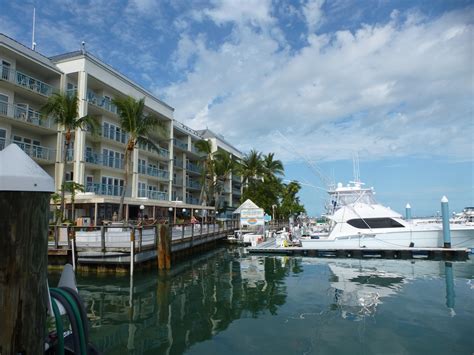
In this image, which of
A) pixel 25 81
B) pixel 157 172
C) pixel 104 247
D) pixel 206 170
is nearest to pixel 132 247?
pixel 104 247

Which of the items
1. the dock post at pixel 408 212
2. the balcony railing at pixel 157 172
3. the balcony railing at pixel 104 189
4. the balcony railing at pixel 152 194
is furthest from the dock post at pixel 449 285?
the balcony railing at pixel 157 172

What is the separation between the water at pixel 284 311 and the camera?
8477 mm

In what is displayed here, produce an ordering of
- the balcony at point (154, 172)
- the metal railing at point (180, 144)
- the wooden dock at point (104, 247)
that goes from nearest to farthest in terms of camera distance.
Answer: the wooden dock at point (104, 247) < the balcony at point (154, 172) < the metal railing at point (180, 144)

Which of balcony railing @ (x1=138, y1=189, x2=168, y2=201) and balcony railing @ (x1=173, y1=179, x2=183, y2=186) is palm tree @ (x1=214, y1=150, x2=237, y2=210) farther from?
balcony railing @ (x1=138, y1=189, x2=168, y2=201)

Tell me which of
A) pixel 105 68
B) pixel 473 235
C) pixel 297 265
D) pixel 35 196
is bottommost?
pixel 297 265

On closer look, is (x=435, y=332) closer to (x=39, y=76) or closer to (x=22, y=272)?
(x=22, y=272)

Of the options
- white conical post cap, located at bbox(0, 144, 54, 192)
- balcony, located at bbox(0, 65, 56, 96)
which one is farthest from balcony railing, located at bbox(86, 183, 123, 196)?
white conical post cap, located at bbox(0, 144, 54, 192)

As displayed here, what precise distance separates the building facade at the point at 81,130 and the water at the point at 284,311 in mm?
12074

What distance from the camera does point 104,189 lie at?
3020 centimetres

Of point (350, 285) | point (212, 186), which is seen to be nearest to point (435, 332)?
point (350, 285)

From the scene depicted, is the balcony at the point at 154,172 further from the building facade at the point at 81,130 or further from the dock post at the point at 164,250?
the dock post at the point at 164,250

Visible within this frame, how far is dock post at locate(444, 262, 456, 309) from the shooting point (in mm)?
12594

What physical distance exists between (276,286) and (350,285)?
3.43 metres

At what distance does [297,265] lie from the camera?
21812mm
